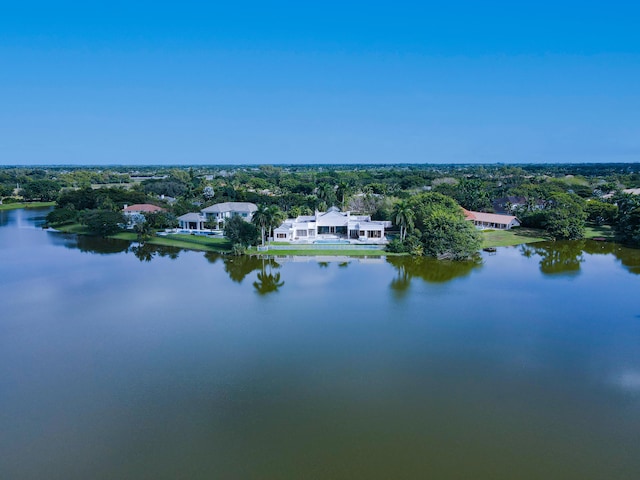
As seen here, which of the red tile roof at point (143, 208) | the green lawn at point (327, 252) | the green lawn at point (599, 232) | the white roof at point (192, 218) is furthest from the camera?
the red tile roof at point (143, 208)

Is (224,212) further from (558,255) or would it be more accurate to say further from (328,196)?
(558,255)

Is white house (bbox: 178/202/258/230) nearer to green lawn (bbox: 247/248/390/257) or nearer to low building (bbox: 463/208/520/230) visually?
green lawn (bbox: 247/248/390/257)

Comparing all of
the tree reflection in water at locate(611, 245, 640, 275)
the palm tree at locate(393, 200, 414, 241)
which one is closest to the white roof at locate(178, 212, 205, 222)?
the palm tree at locate(393, 200, 414, 241)

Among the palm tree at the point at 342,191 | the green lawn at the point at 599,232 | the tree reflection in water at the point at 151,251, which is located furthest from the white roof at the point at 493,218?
the tree reflection in water at the point at 151,251

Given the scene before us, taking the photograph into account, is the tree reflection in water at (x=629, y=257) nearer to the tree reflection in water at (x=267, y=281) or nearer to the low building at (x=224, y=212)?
the tree reflection in water at (x=267, y=281)

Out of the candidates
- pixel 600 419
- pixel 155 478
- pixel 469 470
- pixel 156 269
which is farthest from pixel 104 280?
pixel 600 419

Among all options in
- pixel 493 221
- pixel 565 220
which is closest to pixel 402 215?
pixel 565 220
